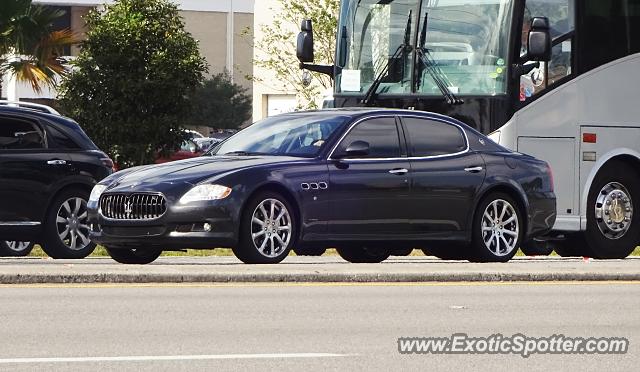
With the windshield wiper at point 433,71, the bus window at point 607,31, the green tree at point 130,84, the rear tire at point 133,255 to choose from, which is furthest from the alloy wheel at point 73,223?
the green tree at point 130,84

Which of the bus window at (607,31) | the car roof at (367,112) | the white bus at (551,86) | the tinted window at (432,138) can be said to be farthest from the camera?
the bus window at (607,31)

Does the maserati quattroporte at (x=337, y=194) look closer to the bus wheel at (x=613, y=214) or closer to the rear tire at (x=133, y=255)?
the rear tire at (x=133, y=255)

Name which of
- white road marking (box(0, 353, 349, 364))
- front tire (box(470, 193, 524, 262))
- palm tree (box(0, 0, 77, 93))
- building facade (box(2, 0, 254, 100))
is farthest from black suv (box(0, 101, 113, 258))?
building facade (box(2, 0, 254, 100))

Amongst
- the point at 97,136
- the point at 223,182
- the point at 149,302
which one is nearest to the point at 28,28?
the point at 97,136

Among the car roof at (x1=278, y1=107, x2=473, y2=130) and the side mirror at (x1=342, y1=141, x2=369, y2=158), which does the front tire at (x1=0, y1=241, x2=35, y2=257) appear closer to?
the car roof at (x1=278, y1=107, x2=473, y2=130)

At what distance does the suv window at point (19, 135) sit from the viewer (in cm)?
1842

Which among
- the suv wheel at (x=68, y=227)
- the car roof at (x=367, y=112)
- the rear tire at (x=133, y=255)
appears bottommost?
the rear tire at (x=133, y=255)

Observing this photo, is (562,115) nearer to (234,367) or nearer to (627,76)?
(627,76)

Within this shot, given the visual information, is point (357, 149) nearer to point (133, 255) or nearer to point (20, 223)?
point (133, 255)

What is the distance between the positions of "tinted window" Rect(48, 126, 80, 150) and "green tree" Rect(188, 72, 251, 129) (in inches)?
2772

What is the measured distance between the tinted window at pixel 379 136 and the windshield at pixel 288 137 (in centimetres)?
20

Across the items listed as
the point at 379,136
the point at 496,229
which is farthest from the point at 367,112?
the point at 496,229

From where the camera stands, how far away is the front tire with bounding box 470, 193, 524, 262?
1789 cm

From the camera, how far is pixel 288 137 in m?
17.4
